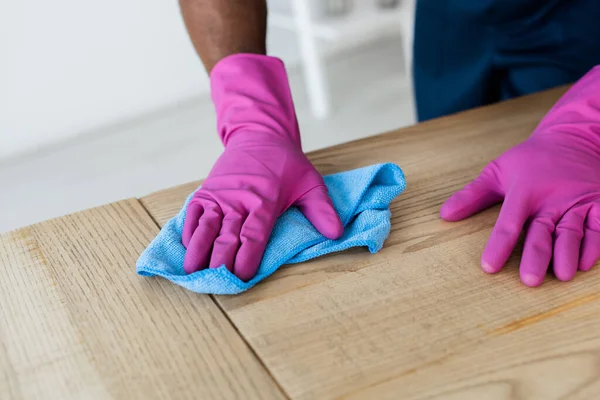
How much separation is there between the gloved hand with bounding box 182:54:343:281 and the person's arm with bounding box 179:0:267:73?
10cm

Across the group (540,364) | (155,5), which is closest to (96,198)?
(155,5)

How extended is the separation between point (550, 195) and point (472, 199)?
3.7 inches

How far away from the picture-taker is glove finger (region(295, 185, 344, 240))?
832 mm

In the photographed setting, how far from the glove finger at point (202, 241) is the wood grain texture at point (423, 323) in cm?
6

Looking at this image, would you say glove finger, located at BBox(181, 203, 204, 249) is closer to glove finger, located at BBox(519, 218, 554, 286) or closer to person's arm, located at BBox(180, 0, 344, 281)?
person's arm, located at BBox(180, 0, 344, 281)

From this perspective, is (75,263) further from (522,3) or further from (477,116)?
(522,3)

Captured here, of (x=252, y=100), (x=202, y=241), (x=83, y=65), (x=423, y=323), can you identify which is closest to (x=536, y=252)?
(x=423, y=323)

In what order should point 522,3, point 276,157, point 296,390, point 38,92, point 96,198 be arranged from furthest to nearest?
point 38,92, point 96,198, point 522,3, point 276,157, point 296,390

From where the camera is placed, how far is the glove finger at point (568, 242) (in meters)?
0.74

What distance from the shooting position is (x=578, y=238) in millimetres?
777

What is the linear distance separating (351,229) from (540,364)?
0.99ft

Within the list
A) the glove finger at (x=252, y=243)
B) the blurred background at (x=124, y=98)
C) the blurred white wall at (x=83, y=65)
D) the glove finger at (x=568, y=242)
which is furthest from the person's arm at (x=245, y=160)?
the blurred white wall at (x=83, y=65)

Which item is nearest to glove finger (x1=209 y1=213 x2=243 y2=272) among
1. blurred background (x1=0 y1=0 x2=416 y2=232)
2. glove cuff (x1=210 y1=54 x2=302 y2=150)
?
glove cuff (x1=210 y1=54 x2=302 y2=150)

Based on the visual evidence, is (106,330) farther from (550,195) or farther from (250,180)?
(550,195)
